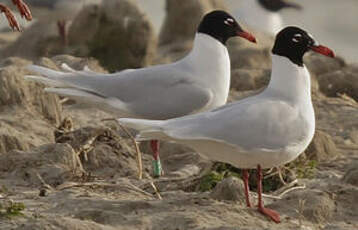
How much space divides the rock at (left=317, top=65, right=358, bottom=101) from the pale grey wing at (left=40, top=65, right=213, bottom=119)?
380 cm

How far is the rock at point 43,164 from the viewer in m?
8.58

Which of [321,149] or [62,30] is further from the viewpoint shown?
[62,30]

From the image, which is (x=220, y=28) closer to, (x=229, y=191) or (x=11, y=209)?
(x=229, y=191)

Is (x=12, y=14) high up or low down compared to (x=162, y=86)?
up

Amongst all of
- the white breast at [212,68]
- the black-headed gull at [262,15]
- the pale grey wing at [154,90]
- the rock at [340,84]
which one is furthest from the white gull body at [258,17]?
the pale grey wing at [154,90]

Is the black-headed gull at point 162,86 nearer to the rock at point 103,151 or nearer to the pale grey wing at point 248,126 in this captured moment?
the rock at point 103,151

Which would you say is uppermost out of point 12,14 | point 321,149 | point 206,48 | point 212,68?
point 12,14

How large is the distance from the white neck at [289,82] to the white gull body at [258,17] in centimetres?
1182

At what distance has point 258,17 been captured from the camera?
2047 centimetres

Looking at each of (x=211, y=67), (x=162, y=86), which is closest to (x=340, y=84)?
(x=211, y=67)

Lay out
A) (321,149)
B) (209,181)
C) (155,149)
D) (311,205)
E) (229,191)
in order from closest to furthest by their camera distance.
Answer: (311,205), (229,191), (209,181), (155,149), (321,149)

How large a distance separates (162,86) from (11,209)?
264 centimetres

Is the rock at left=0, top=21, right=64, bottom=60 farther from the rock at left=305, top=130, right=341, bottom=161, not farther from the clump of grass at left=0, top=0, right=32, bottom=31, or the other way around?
the clump of grass at left=0, top=0, right=32, bottom=31

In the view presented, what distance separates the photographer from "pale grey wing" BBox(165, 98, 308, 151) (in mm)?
7555
